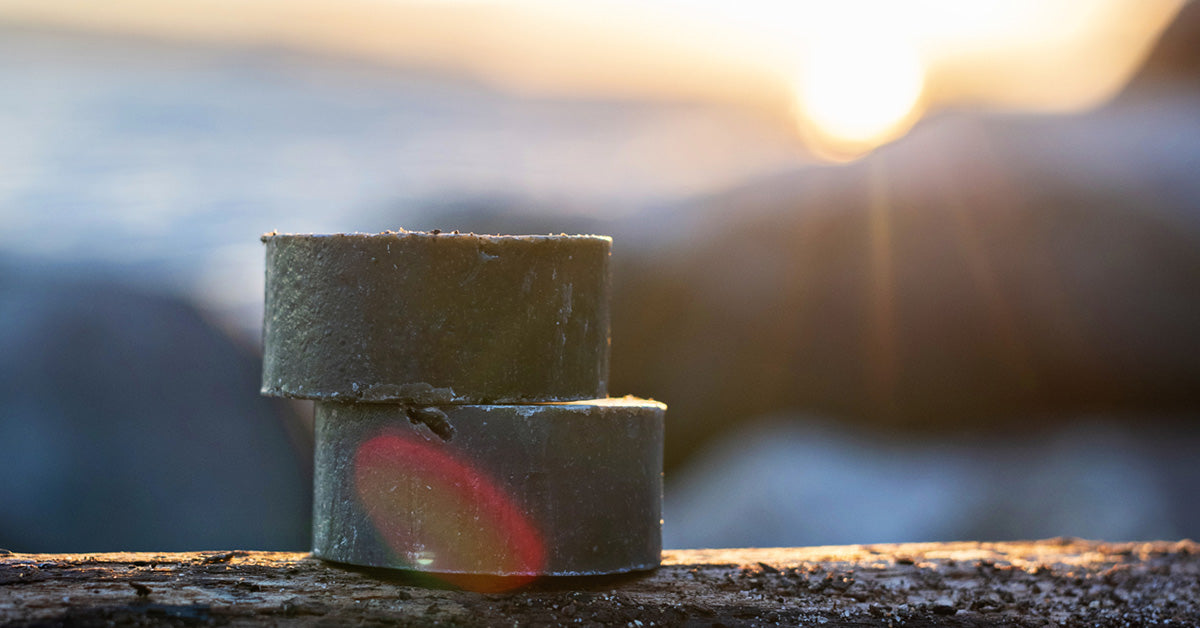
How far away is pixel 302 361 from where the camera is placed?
5012 mm

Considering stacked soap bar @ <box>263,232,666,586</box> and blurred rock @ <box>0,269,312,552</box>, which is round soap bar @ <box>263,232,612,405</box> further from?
blurred rock @ <box>0,269,312,552</box>

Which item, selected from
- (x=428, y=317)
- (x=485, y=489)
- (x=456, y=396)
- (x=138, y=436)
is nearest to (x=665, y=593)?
(x=485, y=489)

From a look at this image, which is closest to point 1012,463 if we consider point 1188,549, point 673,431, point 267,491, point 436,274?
point 673,431

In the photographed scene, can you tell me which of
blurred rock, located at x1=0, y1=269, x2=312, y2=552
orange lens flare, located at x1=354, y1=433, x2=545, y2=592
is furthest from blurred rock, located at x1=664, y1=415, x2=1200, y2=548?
orange lens flare, located at x1=354, y1=433, x2=545, y2=592

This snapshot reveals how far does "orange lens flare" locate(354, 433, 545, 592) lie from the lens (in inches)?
192

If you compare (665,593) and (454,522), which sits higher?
(454,522)

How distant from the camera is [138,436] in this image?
41.5 ft

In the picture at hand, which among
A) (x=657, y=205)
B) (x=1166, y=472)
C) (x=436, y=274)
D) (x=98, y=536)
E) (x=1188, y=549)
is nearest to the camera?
(x=436, y=274)

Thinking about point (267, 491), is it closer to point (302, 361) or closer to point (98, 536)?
point (98, 536)

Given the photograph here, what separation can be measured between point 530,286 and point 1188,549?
14.6 ft

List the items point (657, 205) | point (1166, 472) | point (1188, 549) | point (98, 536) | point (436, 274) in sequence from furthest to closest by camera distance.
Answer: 1. point (657, 205)
2. point (1166, 472)
3. point (98, 536)
4. point (1188, 549)
5. point (436, 274)

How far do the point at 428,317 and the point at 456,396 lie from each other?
33 centimetres

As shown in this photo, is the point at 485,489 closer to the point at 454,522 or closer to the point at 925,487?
the point at 454,522

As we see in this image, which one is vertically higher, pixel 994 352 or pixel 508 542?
pixel 994 352
